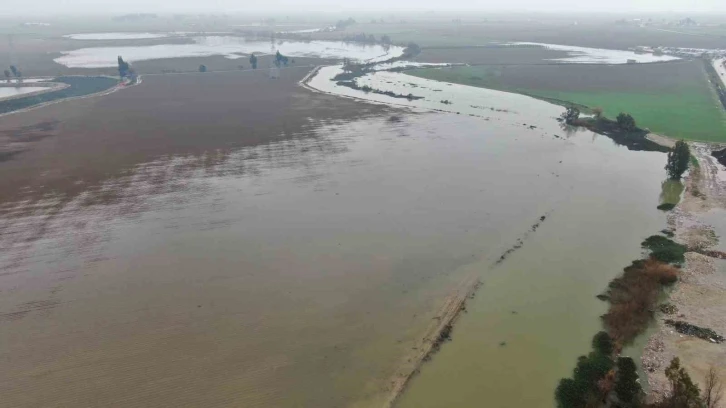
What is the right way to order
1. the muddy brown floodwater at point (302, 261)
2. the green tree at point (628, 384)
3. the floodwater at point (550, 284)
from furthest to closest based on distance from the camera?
1. the muddy brown floodwater at point (302, 261)
2. the floodwater at point (550, 284)
3. the green tree at point (628, 384)

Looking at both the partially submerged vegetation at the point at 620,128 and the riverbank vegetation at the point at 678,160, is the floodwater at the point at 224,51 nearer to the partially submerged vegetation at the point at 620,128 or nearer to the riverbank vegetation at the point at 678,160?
the partially submerged vegetation at the point at 620,128

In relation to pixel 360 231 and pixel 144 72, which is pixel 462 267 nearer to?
pixel 360 231

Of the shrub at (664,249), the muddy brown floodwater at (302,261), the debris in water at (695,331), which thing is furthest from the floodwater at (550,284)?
the debris in water at (695,331)

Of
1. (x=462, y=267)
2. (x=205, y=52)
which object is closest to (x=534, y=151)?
(x=462, y=267)

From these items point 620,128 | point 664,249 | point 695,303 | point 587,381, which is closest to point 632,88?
point 620,128

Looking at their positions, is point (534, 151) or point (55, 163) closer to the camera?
point (55, 163)

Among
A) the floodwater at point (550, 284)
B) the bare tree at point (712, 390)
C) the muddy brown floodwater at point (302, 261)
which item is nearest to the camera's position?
the bare tree at point (712, 390)

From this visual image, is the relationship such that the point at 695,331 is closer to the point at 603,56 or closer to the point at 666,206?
the point at 666,206

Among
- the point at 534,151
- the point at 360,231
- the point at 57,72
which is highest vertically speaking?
the point at 57,72
